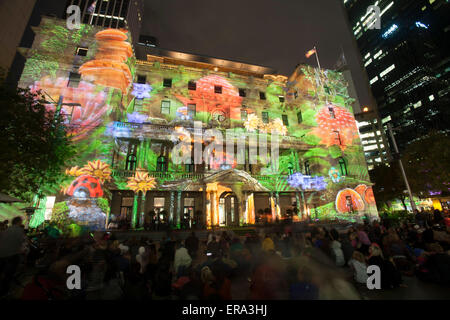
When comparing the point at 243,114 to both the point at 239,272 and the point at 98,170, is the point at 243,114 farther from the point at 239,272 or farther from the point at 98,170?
the point at 239,272

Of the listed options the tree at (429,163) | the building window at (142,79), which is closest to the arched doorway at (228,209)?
the building window at (142,79)

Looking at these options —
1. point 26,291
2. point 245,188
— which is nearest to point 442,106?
point 245,188

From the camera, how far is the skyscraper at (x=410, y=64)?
52.7m

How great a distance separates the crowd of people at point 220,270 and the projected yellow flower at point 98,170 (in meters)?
9.92

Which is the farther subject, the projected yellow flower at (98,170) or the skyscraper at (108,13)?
the skyscraper at (108,13)

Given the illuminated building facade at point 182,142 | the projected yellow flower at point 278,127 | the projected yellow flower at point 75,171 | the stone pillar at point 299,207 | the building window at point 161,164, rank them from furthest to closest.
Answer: the projected yellow flower at point 278,127 < the stone pillar at point 299,207 < the building window at point 161,164 < the illuminated building facade at point 182,142 < the projected yellow flower at point 75,171

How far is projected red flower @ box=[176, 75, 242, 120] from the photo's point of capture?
86.2 ft

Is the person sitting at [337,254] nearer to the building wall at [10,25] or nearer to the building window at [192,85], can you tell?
the building wall at [10,25]

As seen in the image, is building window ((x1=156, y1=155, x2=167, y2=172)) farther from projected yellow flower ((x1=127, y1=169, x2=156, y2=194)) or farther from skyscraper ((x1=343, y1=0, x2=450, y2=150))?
skyscraper ((x1=343, y1=0, x2=450, y2=150))

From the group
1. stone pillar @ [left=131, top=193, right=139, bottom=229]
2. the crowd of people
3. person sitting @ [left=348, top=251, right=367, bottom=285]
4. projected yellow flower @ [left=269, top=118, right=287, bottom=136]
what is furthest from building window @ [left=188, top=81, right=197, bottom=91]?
person sitting @ [left=348, top=251, right=367, bottom=285]

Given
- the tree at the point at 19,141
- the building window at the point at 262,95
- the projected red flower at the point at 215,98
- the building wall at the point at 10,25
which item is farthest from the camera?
the building window at the point at 262,95

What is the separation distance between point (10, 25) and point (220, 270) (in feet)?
38.8

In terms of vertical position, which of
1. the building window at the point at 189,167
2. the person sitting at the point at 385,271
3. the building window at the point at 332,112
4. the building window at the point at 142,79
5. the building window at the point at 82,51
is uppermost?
the building window at the point at 82,51

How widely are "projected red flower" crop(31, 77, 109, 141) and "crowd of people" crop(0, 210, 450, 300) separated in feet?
45.5
